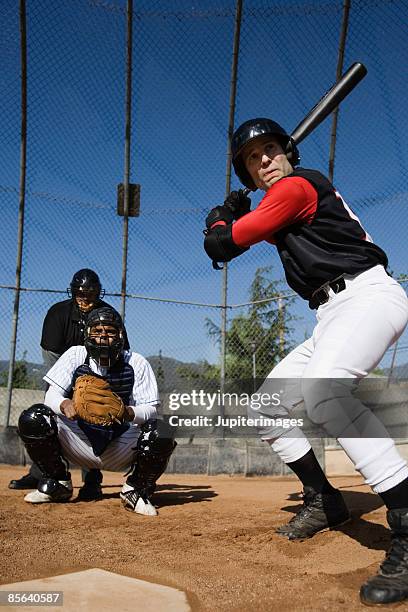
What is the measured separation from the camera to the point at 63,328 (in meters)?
5.54

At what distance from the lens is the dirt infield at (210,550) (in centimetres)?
218

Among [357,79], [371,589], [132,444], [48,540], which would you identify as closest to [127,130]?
[357,79]

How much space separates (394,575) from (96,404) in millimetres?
2417

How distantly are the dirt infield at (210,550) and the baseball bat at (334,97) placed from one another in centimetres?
279

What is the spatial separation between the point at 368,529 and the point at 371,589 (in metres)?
1.25

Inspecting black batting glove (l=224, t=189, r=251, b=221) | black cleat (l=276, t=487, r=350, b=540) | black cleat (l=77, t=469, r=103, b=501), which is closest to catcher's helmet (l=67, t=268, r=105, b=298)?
black cleat (l=77, t=469, r=103, b=501)

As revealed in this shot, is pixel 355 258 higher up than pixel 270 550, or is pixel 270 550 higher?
pixel 355 258

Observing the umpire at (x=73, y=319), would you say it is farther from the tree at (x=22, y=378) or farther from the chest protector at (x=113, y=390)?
the tree at (x=22, y=378)

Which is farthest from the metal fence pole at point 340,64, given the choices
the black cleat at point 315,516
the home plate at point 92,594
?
the home plate at point 92,594

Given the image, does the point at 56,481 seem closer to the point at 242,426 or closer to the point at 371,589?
the point at 371,589

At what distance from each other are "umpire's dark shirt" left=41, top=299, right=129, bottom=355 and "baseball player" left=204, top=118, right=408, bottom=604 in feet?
8.69

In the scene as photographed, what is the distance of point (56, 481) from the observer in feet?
14.0

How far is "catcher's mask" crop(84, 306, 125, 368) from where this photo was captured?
423cm

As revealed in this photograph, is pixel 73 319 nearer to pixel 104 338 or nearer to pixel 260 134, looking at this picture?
pixel 104 338
